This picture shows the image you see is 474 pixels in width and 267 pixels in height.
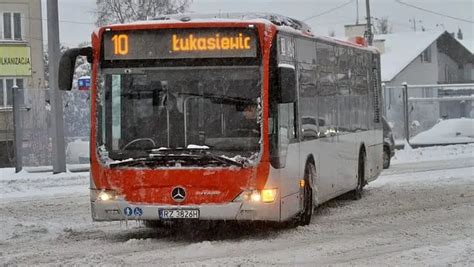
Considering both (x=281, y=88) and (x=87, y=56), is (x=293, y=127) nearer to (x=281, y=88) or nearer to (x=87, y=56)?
(x=281, y=88)

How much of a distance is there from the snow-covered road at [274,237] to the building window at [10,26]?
1052 inches

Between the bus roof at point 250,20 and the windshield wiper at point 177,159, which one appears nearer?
the windshield wiper at point 177,159

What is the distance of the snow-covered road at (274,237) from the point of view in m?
10.5

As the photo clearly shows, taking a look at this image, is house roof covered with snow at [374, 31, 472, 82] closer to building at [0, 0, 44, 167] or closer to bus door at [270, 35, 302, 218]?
building at [0, 0, 44, 167]

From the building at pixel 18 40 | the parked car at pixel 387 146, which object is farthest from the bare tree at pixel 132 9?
the parked car at pixel 387 146

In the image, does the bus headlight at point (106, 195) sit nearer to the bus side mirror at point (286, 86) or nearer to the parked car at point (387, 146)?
the bus side mirror at point (286, 86)

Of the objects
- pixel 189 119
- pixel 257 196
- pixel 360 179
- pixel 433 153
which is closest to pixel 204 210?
pixel 257 196

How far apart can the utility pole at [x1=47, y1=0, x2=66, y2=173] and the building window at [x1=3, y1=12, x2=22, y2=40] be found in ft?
67.7

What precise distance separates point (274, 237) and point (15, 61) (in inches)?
1336

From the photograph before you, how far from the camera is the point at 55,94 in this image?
24297mm

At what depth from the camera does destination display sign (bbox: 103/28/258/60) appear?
38.9 ft

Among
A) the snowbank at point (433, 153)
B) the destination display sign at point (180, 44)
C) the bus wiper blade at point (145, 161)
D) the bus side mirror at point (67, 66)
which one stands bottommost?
the snowbank at point (433, 153)

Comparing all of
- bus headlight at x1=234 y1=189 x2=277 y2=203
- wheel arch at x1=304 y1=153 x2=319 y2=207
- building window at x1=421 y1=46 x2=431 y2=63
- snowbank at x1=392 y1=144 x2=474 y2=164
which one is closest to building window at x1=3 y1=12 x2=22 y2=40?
snowbank at x1=392 y1=144 x2=474 y2=164

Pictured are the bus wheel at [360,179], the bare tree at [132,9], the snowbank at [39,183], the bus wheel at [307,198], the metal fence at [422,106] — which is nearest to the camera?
the bus wheel at [307,198]
